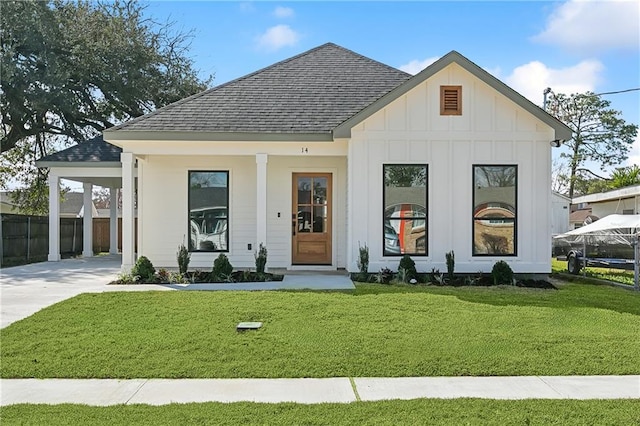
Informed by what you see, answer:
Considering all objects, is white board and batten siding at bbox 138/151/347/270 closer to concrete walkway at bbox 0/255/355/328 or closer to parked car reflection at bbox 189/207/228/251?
parked car reflection at bbox 189/207/228/251

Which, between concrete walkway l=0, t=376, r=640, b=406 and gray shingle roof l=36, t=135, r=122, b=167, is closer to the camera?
concrete walkway l=0, t=376, r=640, b=406

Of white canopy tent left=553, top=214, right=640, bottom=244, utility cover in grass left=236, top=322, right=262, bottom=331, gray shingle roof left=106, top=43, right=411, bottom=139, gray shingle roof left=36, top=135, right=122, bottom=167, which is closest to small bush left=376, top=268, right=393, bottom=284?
gray shingle roof left=106, top=43, right=411, bottom=139

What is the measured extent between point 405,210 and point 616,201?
15.9 meters

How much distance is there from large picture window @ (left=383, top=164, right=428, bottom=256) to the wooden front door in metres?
2.04

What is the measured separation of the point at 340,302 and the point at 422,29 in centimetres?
748

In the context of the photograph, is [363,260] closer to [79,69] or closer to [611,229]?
[611,229]

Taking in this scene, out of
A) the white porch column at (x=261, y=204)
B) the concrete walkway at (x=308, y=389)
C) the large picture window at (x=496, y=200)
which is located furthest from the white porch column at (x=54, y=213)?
the large picture window at (x=496, y=200)

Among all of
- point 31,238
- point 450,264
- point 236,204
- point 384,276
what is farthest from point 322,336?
point 31,238

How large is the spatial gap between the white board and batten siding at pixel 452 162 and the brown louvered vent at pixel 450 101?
103 millimetres

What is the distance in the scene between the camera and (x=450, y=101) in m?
10.8

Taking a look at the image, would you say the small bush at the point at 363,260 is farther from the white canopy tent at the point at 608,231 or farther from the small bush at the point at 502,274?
the white canopy tent at the point at 608,231

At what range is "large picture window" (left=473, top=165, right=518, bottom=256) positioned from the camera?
10.9 meters

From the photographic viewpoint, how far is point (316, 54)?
14.8 meters

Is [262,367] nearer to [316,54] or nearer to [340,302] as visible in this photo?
[340,302]
